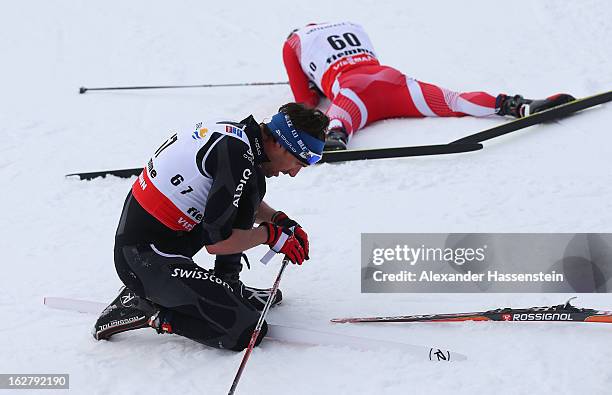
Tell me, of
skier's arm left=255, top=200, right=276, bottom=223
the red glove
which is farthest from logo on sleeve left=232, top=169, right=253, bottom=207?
skier's arm left=255, top=200, right=276, bottom=223

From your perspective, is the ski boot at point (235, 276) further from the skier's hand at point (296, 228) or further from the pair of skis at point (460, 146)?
the pair of skis at point (460, 146)

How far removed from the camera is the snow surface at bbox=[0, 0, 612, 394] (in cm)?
333

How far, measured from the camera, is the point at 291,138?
336cm

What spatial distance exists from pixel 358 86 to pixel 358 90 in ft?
Result: 0.11

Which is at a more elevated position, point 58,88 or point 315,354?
point 58,88

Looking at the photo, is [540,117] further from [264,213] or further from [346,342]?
[346,342]

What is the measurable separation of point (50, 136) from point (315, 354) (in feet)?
12.8

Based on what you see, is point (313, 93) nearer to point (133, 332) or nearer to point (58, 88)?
point (58, 88)

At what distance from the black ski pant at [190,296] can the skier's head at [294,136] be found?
61cm

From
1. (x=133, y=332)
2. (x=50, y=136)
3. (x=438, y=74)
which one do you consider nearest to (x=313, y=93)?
(x=438, y=74)

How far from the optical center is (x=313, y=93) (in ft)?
22.3

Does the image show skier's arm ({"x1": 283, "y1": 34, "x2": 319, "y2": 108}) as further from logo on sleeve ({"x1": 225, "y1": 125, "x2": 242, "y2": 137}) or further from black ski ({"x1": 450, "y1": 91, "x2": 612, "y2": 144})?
logo on sleeve ({"x1": 225, "y1": 125, "x2": 242, "y2": 137})

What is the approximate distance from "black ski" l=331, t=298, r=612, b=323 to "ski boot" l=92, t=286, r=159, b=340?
118 cm

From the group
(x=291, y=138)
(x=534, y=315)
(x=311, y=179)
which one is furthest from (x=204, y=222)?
(x=311, y=179)
